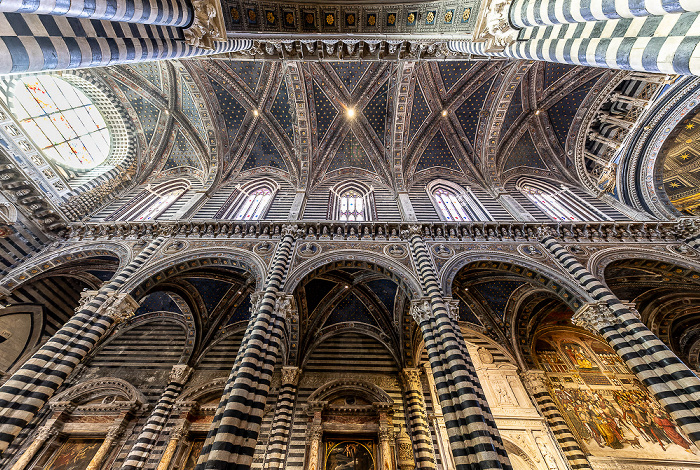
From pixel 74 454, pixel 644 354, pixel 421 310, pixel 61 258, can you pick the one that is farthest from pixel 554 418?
pixel 61 258

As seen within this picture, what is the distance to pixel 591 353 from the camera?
453 inches

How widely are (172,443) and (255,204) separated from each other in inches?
362

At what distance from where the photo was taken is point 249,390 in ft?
17.9

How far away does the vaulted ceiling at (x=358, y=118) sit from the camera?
515 inches

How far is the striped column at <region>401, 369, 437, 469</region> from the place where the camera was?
8094mm

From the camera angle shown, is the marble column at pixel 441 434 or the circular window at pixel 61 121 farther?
the circular window at pixel 61 121

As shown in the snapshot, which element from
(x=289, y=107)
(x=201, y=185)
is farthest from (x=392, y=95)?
(x=201, y=185)

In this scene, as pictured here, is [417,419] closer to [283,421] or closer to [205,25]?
[283,421]

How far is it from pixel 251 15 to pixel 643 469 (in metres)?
17.8

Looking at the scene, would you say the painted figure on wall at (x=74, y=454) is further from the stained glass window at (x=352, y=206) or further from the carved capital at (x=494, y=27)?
the carved capital at (x=494, y=27)

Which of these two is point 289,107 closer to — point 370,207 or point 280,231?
point 370,207

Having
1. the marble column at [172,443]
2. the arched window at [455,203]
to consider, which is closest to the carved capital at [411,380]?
the arched window at [455,203]

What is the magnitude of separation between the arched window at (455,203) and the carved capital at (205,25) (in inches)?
368

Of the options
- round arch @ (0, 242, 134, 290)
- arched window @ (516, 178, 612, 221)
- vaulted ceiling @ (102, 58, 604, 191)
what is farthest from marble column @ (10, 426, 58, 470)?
arched window @ (516, 178, 612, 221)
